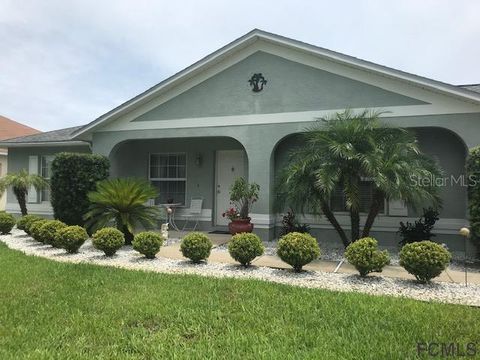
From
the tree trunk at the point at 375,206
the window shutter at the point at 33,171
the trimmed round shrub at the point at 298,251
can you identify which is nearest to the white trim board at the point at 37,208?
the window shutter at the point at 33,171

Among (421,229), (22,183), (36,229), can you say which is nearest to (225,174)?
(36,229)

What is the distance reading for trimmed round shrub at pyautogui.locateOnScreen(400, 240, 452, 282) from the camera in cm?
611

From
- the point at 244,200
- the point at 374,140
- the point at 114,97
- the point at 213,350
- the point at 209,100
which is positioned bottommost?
the point at 213,350

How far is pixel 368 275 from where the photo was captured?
6.82 m

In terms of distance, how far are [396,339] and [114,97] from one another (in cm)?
1831

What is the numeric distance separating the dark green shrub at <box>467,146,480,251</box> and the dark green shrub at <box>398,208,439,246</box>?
1.42 meters

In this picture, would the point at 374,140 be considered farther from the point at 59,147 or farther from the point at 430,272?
the point at 59,147

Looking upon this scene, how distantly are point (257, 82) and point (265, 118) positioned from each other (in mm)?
1092

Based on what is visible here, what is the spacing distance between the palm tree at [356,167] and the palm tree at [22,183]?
10.3 meters

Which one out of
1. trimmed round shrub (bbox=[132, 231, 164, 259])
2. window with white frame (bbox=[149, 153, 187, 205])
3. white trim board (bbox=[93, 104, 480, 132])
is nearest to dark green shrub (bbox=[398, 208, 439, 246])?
Answer: white trim board (bbox=[93, 104, 480, 132])

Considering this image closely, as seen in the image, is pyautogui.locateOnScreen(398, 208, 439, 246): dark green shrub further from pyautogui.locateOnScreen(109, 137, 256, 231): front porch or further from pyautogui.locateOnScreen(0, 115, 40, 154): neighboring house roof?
pyautogui.locateOnScreen(0, 115, 40, 154): neighboring house roof

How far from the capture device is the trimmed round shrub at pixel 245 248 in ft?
24.2

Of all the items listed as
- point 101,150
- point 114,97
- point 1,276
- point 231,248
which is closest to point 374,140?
point 231,248

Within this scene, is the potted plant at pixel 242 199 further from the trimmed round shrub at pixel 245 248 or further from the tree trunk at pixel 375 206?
the tree trunk at pixel 375 206
